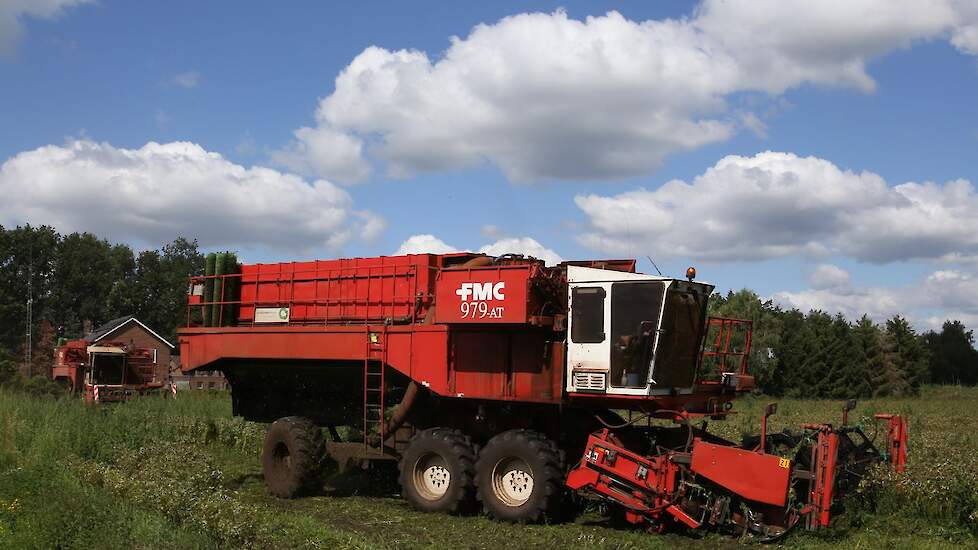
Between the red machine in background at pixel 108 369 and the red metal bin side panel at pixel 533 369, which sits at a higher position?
the red metal bin side panel at pixel 533 369

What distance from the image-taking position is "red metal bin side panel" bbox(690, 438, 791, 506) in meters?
9.75

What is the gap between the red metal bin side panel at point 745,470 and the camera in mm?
9750

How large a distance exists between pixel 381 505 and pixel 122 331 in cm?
6180

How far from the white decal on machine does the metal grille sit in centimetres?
132

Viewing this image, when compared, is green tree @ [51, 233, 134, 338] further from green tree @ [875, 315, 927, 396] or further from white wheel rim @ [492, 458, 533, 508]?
white wheel rim @ [492, 458, 533, 508]

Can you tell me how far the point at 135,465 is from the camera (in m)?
13.1

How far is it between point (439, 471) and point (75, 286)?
340 feet

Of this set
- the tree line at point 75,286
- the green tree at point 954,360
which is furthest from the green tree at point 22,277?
the green tree at point 954,360

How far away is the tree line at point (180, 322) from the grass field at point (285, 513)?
4794 cm

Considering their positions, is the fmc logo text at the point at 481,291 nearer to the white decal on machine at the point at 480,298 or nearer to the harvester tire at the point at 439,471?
the white decal on machine at the point at 480,298

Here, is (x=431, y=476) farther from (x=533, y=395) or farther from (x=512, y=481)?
(x=533, y=395)

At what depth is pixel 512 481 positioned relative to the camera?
11.6m

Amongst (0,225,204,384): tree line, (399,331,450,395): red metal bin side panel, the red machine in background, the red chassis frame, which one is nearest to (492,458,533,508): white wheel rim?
the red chassis frame

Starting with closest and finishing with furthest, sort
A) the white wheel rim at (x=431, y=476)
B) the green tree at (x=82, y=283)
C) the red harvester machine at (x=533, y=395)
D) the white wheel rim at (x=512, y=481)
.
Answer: the red harvester machine at (x=533, y=395), the white wheel rim at (x=512, y=481), the white wheel rim at (x=431, y=476), the green tree at (x=82, y=283)
